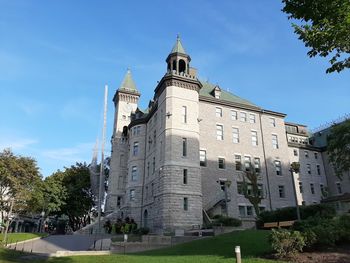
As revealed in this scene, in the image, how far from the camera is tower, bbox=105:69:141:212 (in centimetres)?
5006

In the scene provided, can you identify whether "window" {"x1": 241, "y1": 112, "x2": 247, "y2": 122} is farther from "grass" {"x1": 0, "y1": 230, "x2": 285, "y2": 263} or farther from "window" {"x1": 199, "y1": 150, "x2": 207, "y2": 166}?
"grass" {"x1": 0, "y1": 230, "x2": 285, "y2": 263}

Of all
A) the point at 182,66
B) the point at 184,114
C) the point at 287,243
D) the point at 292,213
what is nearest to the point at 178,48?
the point at 182,66

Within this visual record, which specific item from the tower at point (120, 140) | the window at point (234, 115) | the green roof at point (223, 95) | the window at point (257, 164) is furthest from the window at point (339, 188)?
the tower at point (120, 140)

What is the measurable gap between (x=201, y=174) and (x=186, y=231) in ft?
32.8

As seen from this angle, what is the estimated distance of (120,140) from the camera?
53.9m

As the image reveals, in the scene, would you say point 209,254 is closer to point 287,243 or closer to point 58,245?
point 287,243

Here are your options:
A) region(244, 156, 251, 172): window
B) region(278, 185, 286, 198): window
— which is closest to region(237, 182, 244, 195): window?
region(244, 156, 251, 172): window

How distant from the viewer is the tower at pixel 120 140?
50.1 m

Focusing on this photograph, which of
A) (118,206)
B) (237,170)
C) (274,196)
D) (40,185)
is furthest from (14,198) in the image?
(274,196)

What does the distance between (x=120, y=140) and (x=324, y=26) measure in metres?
44.9

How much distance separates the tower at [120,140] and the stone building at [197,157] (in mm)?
167

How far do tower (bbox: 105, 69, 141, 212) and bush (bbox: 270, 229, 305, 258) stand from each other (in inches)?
1483

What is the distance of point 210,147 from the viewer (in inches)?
1665

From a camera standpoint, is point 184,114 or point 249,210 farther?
point 249,210
